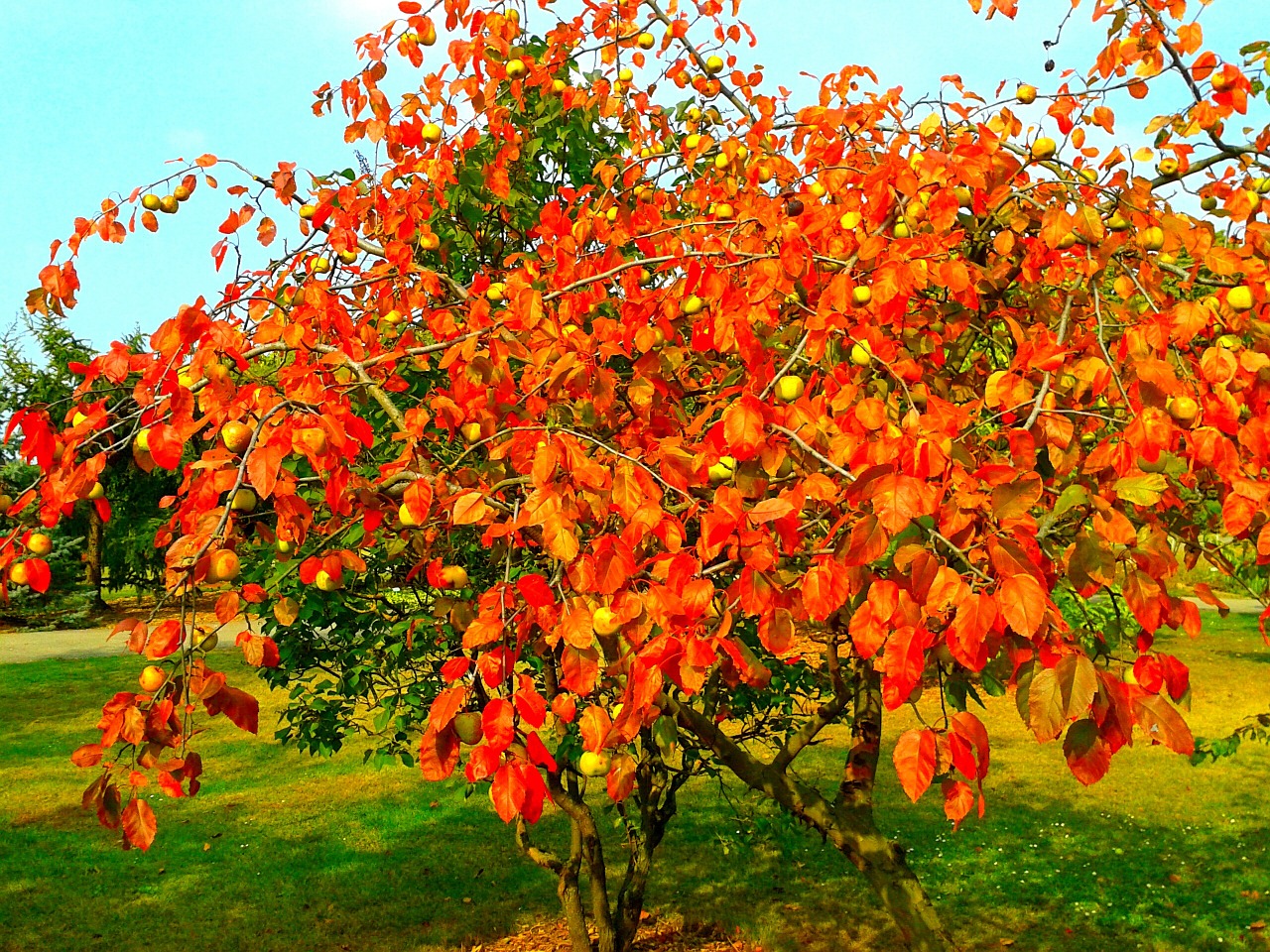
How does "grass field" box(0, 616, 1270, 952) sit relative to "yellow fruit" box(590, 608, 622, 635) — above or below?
below

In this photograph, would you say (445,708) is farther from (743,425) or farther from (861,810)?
(861,810)

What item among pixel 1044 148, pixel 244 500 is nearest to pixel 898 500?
pixel 244 500

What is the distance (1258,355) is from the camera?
78.9 inches

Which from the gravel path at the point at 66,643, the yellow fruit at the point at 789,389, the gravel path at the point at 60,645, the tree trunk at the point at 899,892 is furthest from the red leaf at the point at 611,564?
the gravel path at the point at 60,645

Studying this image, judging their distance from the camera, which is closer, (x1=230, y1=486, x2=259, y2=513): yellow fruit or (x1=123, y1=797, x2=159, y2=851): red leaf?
(x1=123, y1=797, x2=159, y2=851): red leaf

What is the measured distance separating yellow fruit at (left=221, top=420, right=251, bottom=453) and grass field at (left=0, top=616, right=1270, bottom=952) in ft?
11.2

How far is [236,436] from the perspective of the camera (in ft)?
6.30

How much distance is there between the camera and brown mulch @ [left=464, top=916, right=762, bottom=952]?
16.0 ft

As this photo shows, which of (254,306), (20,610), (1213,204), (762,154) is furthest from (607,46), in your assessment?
(20,610)

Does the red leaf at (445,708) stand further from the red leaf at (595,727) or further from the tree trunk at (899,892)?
the tree trunk at (899,892)

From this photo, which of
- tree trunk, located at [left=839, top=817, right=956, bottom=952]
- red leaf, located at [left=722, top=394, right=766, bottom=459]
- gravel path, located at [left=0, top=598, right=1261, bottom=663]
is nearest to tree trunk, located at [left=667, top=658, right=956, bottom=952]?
tree trunk, located at [left=839, top=817, right=956, bottom=952]

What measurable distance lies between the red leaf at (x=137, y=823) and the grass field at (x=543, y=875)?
10.8 feet

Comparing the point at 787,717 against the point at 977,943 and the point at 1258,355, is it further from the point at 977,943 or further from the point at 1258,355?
the point at 1258,355

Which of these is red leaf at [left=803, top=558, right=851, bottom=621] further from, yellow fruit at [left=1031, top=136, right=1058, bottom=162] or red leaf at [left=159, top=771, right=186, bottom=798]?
yellow fruit at [left=1031, top=136, right=1058, bottom=162]
